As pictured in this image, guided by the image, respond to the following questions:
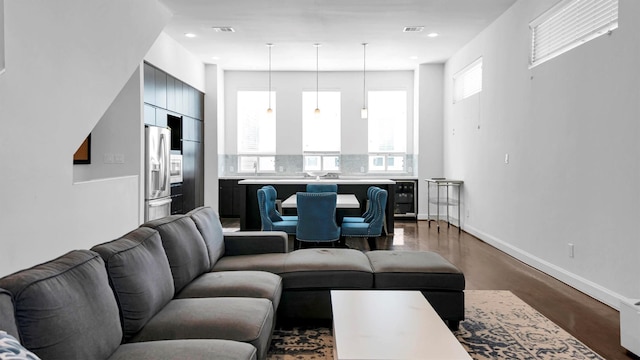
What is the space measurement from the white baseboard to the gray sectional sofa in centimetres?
155

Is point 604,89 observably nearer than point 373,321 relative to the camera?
No

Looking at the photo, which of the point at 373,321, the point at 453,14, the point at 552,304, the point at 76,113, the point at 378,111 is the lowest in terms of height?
the point at 552,304

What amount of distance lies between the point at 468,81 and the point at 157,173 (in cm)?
542

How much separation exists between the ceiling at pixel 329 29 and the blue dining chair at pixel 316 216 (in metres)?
2.63

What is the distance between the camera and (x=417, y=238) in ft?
24.6

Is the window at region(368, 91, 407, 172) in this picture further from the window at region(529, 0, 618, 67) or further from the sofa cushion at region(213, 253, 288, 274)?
the sofa cushion at region(213, 253, 288, 274)

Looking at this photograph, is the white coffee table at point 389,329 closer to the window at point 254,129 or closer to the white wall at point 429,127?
the white wall at point 429,127

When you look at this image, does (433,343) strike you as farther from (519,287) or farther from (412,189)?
(412,189)

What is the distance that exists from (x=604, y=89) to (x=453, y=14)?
9.69 feet

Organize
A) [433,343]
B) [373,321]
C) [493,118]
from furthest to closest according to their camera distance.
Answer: [493,118] < [373,321] < [433,343]

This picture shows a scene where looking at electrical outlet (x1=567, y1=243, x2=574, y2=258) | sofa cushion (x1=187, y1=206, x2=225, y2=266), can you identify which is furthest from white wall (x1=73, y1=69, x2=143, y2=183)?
electrical outlet (x1=567, y1=243, x2=574, y2=258)

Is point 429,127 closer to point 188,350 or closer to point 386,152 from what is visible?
point 386,152

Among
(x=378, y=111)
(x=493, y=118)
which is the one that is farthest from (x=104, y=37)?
(x=378, y=111)

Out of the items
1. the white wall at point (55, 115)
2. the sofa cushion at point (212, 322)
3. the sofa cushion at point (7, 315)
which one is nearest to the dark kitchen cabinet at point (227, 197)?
the white wall at point (55, 115)
